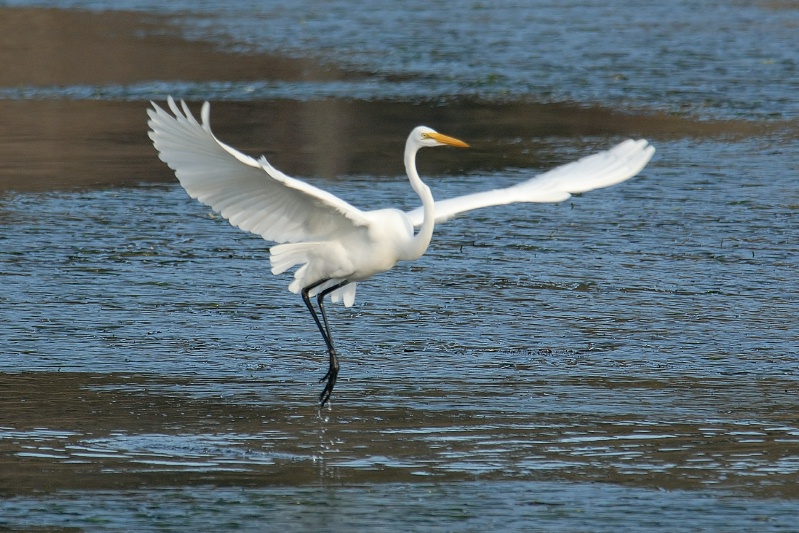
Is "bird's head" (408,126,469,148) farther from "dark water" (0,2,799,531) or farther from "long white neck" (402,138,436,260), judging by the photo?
"dark water" (0,2,799,531)

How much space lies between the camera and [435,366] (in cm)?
841

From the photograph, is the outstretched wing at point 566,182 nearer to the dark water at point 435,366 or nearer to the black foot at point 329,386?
the dark water at point 435,366

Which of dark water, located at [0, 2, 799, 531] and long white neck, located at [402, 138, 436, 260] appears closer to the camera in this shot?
dark water, located at [0, 2, 799, 531]

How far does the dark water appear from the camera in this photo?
6359 millimetres

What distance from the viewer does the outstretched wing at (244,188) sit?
722 centimetres

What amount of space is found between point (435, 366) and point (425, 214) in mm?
1000

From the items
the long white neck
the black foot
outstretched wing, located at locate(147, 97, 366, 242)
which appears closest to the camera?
outstretched wing, located at locate(147, 97, 366, 242)

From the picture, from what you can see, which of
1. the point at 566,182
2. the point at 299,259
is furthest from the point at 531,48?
the point at 299,259

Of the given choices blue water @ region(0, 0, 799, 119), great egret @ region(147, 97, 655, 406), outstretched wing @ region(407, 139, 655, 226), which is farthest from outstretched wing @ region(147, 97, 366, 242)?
blue water @ region(0, 0, 799, 119)

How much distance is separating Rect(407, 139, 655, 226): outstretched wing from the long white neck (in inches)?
11.4

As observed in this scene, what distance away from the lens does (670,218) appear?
1226cm

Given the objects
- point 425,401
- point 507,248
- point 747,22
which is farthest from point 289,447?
point 747,22

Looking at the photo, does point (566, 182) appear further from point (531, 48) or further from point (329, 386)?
point (531, 48)

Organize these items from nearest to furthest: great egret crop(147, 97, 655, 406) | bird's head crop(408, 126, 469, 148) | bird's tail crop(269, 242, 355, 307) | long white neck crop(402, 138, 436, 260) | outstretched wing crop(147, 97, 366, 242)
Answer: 1. outstretched wing crop(147, 97, 366, 242)
2. great egret crop(147, 97, 655, 406)
3. long white neck crop(402, 138, 436, 260)
4. bird's head crop(408, 126, 469, 148)
5. bird's tail crop(269, 242, 355, 307)
